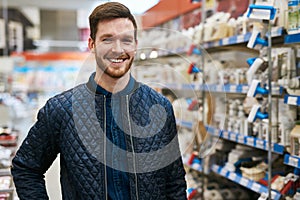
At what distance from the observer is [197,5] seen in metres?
4.38

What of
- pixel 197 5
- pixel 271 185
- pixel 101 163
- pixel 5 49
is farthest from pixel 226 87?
pixel 5 49

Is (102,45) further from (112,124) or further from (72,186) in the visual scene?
(72,186)

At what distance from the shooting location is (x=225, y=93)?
3256 mm

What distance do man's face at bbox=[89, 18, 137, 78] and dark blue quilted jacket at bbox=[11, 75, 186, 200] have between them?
0.44 feet

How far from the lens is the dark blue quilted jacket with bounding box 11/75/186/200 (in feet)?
4.88

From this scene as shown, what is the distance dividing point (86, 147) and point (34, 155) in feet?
0.62

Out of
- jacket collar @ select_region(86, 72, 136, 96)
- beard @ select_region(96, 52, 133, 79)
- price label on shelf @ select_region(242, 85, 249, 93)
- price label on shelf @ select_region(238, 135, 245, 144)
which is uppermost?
beard @ select_region(96, 52, 133, 79)

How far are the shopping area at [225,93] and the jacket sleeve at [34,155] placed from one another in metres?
0.14

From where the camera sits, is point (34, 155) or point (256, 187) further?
point (256, 187)

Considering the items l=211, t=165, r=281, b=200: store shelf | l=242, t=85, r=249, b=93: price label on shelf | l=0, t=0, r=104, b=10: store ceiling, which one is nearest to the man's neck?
l=211, t=165, r=281, b=200: store shelf

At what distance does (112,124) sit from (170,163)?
0.29 m

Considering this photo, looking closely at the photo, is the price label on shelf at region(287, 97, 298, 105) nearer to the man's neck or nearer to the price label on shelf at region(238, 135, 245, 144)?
the price label on shelf at region(238, 135, 245, 144)

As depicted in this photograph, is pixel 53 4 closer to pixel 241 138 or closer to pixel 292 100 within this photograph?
pixel 241 138

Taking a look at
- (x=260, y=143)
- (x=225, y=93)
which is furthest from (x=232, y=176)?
(x=225, y=93)
